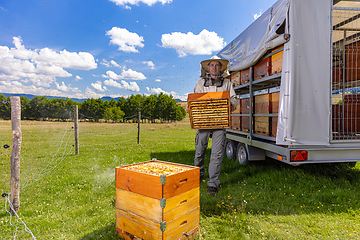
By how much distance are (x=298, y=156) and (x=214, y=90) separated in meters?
2.42

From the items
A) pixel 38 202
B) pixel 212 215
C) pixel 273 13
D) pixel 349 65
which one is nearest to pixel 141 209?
pixel 212 215

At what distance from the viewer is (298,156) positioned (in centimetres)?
471

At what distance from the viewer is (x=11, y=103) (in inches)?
172

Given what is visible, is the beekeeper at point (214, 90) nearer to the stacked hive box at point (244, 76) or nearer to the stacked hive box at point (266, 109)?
the stacked hive box at point (266, 109)

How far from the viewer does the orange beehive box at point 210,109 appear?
4.68m

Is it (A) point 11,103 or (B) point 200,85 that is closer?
(A) point 11,103

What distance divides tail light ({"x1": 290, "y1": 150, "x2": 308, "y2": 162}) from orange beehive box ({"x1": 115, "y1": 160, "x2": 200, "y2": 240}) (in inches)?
101

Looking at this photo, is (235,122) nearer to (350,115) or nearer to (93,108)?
(350,115)

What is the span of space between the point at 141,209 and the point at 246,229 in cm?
200

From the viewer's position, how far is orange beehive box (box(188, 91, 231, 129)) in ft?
15.3

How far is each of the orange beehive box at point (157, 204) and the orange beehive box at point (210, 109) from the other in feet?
5.78

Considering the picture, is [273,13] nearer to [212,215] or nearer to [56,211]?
[212,215]

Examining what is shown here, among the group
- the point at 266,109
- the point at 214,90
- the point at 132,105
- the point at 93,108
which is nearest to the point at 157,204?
the point at 214,90

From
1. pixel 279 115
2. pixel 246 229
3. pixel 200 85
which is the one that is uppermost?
pixel 200 85
